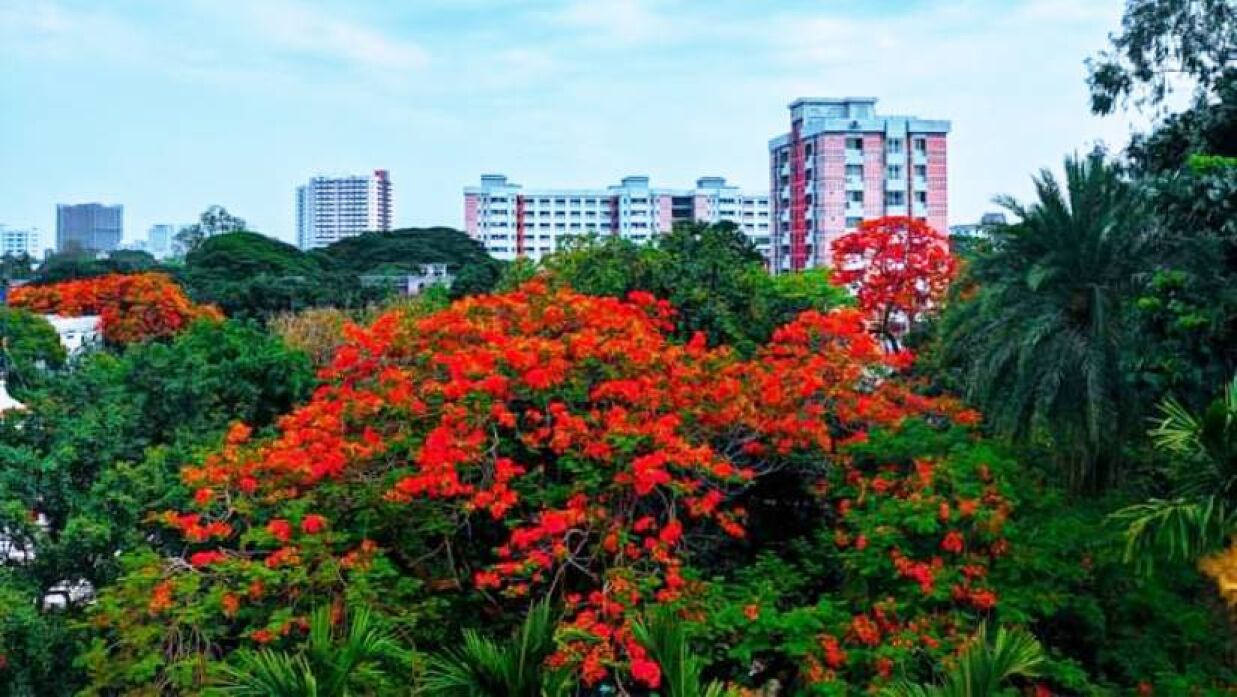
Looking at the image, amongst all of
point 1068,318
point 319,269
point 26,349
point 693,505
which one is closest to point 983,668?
point 693,505

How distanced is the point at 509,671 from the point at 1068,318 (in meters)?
5.66

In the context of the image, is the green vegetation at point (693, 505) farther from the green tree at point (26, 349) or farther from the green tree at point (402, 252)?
the green tree at point (402, 252)

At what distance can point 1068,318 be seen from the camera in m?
8.55

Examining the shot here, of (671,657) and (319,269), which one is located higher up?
(319,269)

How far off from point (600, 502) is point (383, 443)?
1900 millimetres

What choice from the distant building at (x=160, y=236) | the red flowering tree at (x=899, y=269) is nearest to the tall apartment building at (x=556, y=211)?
the red flowering tree at (x=899, y=269)

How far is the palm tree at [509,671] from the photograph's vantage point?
5.23 m

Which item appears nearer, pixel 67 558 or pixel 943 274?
pixel 67 558

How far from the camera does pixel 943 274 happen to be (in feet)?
57.6

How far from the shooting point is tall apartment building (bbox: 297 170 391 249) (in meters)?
117

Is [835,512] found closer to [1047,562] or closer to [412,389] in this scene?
[1047,562]

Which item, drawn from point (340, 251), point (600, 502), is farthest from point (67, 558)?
point (340, 251)

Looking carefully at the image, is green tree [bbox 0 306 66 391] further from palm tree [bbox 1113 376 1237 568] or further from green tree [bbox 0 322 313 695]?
palm tree [bbox 1113 376 1237 568]

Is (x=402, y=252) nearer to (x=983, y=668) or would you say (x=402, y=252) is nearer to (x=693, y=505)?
(x=693, y=505)
